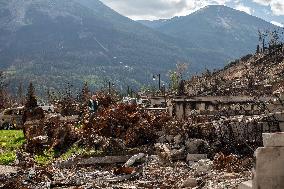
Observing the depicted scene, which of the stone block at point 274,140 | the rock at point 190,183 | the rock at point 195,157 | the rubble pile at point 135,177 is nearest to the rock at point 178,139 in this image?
the rock at point 195,157

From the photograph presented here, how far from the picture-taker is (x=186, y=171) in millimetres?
15422

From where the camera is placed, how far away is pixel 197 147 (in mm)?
18859

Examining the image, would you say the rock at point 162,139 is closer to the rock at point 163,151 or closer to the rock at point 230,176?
the rock at point 163,151

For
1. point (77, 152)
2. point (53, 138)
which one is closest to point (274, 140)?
point (77, 152)

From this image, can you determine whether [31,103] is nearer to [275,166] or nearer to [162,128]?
[162,128]

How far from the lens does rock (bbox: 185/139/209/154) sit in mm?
18719

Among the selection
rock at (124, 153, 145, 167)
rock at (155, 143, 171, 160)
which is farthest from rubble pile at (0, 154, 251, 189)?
rock at (155, 143, 171, 160)

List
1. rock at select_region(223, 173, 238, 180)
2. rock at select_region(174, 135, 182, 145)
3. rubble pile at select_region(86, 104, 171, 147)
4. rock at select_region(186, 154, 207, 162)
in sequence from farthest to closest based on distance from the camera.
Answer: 1. rubble pile at select_region(86, 104, 171, 147)
2. rock at select_region(174, 135, 182, 145)
3. rock at select_region(186, 154, 207, 162)
4. rock at select_region(223, 173, 238, 180)

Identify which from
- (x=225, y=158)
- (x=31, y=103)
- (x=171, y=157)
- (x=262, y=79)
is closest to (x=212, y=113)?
(x=171, y=157)

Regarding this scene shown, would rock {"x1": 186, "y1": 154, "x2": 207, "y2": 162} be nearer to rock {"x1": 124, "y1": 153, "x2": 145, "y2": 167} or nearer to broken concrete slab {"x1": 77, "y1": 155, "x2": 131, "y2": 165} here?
rock {"x1": 124, "y1": 153, "x2": 145, "y2": 167}

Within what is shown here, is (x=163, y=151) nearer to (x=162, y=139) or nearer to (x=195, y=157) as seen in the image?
(x=195, y=157)

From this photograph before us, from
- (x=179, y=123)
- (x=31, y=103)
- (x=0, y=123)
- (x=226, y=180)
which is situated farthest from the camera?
(x=0, y=123)

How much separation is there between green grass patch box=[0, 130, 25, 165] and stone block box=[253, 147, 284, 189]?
1379cm

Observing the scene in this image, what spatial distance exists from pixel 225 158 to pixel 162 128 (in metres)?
7.01
